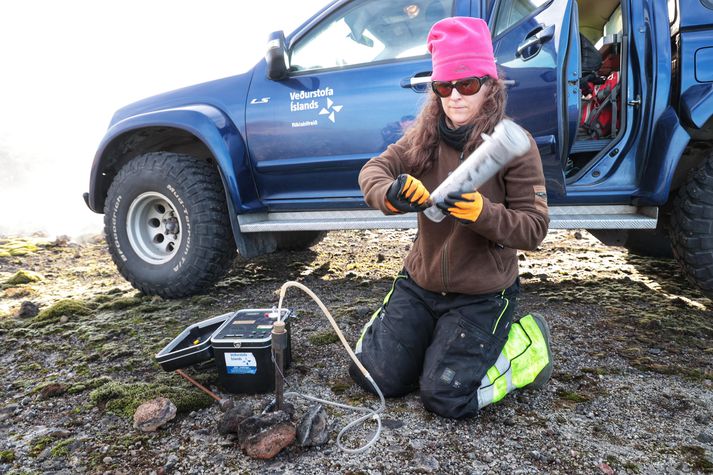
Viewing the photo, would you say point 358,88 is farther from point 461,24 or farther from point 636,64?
point 636,64

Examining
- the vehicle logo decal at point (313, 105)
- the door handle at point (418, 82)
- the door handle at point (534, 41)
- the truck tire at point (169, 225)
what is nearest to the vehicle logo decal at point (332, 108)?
the vehicle logo decal at point (313, 105)

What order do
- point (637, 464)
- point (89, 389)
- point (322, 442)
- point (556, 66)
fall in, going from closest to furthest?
point (637, 464) → point (322, 442) → point (89, 389) → point (556, 66)

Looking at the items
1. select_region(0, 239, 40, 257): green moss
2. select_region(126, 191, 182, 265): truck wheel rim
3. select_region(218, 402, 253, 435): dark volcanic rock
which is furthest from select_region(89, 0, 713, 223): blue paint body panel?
select_region(0, 239, 40, 257): green moss

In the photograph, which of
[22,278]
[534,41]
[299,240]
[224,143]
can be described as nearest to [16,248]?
[22,278]

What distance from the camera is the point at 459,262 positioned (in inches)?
74.0

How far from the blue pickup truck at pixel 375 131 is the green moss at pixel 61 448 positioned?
1482mm

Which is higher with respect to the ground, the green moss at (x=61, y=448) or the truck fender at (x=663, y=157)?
the truck fender at (x=663, y=157)

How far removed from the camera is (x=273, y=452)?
4.85 feet

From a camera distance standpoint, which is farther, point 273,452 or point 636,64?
point 636,64

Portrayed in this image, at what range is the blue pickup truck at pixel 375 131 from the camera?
2.52 m

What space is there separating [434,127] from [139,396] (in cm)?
157

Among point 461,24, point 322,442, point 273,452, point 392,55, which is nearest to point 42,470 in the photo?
point 273,452

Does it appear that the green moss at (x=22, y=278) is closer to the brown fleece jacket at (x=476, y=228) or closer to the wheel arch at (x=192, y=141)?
the wheel arch at (x=192, y=141)

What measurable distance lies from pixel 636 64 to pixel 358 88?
1561mm
